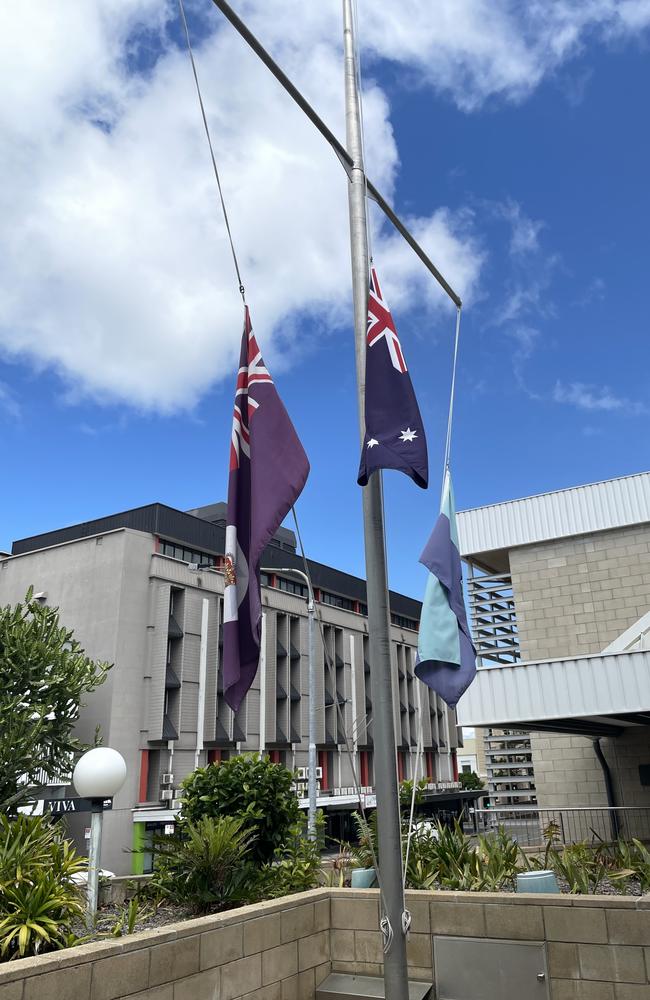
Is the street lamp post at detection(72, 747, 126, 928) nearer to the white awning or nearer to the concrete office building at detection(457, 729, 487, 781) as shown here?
the white awning

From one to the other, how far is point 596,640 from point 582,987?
18521 mm

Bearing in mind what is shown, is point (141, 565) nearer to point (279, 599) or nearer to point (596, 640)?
point (279, 599)

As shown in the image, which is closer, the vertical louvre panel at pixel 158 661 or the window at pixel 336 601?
the vertical louvre panel at pixel 158 661

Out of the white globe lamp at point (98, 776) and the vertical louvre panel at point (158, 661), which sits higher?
the vertical louvre panel at point (158, 661)

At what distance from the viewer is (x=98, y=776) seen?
8.23 m

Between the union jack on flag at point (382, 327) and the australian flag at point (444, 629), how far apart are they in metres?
2.10

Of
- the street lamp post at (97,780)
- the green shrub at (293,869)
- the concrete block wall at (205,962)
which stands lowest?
the concrete block wall at (205,962)

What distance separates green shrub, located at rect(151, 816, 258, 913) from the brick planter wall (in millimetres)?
673

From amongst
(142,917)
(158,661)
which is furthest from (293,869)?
(158,661)

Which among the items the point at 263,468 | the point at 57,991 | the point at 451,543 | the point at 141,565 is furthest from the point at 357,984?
the point at 141,565

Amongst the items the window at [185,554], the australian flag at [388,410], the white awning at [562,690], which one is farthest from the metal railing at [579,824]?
the window at [185,554]

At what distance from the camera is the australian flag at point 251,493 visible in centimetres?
677

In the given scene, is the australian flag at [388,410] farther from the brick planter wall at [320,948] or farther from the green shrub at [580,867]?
the green shrub at [580,867]

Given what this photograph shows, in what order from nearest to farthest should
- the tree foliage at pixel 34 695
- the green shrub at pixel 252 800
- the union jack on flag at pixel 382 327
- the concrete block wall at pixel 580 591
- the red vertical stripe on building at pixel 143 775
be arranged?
the union jack on flag at pixel 382 327 → the green shrub at pixel 252 800 → the concrete block wall at pixel 580 591 → the tree foliage at pixel 34 695 → the red vertical stripe on building at pixel 143 775
